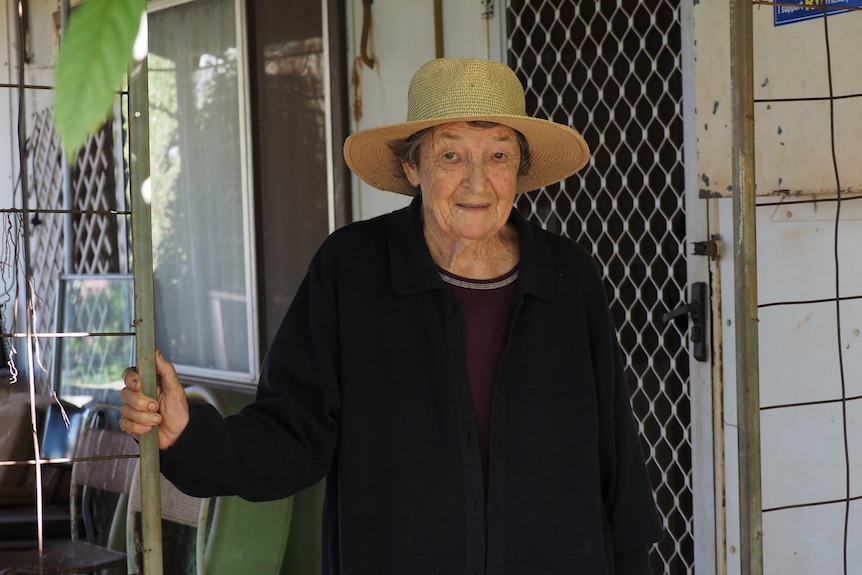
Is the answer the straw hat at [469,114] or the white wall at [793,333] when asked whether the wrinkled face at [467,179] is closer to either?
the straw hat at [469,114]

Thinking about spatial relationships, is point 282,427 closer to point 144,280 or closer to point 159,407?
point 159,407

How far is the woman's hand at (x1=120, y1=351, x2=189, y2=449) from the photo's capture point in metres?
1.51

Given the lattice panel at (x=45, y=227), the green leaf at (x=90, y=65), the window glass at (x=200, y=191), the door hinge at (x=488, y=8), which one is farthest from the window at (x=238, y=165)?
the green leaf at (x=90, y=65)

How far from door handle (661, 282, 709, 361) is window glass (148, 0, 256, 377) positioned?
1.99 meters

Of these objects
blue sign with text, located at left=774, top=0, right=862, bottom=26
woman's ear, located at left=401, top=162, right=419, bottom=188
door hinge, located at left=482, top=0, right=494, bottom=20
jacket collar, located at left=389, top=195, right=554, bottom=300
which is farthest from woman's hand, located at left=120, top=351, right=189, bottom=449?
door hinge, located at left=482, top=0, right=494, bottom=20

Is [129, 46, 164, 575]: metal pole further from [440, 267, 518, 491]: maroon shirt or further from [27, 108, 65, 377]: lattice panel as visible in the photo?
[27, 108, 65, 377]: lattice panel

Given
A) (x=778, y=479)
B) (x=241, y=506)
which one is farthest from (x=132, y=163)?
(x=241, y=506)

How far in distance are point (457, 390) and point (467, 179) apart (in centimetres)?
41

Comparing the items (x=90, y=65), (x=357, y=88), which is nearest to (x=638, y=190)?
(x=357, y=88)

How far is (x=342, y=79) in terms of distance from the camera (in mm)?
4051

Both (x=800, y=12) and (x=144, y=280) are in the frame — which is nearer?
(x=144, y=280)

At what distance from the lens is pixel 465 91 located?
1978 mm

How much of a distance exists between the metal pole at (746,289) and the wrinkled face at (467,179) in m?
0.45

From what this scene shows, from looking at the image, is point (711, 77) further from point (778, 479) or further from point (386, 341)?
point (386, 341)
